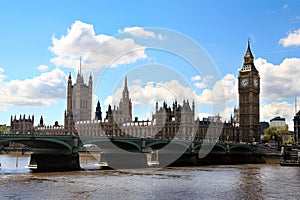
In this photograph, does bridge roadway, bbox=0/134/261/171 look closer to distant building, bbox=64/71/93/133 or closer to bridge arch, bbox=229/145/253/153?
bridge arch, bbox=229/145/253/153

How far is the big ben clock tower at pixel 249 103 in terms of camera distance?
148 meters

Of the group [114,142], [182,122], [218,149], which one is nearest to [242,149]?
[218,149]

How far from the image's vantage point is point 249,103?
148 metres

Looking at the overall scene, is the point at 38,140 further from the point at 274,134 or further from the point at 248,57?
the point at 248,57

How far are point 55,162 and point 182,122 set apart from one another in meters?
66.8

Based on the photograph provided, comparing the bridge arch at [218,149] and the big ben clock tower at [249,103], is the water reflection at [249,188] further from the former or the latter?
the big ben clock tower at [249,103]

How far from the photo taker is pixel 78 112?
18500cm

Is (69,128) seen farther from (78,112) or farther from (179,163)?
(179,163)

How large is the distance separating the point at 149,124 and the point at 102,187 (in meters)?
95.4

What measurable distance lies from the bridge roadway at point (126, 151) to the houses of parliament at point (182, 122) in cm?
2450

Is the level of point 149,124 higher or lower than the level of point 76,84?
lower

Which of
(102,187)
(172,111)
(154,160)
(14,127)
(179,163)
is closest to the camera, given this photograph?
(102,187)

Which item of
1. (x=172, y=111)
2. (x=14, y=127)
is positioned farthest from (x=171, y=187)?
(x=14, y=127)

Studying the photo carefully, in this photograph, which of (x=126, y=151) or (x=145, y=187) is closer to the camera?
(x=145, y=187)
